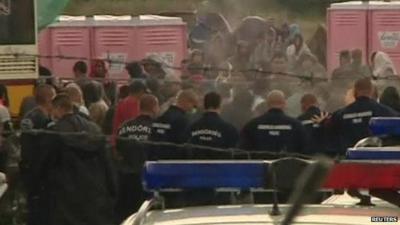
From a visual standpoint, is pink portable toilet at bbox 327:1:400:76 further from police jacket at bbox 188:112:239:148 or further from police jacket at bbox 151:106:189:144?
police jacket at bbox 188:112:239:148

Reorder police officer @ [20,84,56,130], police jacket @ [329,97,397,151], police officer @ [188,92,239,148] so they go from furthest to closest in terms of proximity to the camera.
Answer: police officer @ [20,84,56,130], police jacket @ [329,97,397,151], police officer @ [188,92,239,148]

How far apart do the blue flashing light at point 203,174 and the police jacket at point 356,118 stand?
7.14 meters

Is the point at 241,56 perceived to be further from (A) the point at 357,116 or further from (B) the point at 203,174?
(B) the point at 203,174

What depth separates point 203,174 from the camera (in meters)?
5.59

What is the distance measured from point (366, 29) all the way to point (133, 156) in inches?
404

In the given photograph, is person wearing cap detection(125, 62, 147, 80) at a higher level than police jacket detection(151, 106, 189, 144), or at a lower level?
higher

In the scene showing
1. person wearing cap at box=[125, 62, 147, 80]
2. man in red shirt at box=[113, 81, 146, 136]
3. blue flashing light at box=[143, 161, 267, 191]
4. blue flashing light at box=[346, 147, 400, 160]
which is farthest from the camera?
person wearing cap at box=[125, 62, 147, 80]

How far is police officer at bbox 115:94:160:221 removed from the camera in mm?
12453

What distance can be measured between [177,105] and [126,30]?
8816 mm

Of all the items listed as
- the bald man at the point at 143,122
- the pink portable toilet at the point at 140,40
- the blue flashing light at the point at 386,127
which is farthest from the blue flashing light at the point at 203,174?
the pink portable toilet at the point at 140,40

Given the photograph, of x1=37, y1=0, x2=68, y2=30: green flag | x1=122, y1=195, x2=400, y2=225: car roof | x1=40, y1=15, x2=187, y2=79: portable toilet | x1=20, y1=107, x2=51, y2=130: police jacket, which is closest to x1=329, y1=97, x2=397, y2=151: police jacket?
x1=20, y1=107, x2=51, y2=130: police jacket

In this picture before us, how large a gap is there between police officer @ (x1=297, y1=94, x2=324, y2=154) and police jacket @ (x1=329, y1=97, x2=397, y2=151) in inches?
7.8

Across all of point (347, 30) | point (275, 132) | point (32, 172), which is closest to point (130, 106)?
point (275, 132)

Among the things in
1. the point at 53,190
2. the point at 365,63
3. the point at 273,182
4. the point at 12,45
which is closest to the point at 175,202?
the point at 273,182
